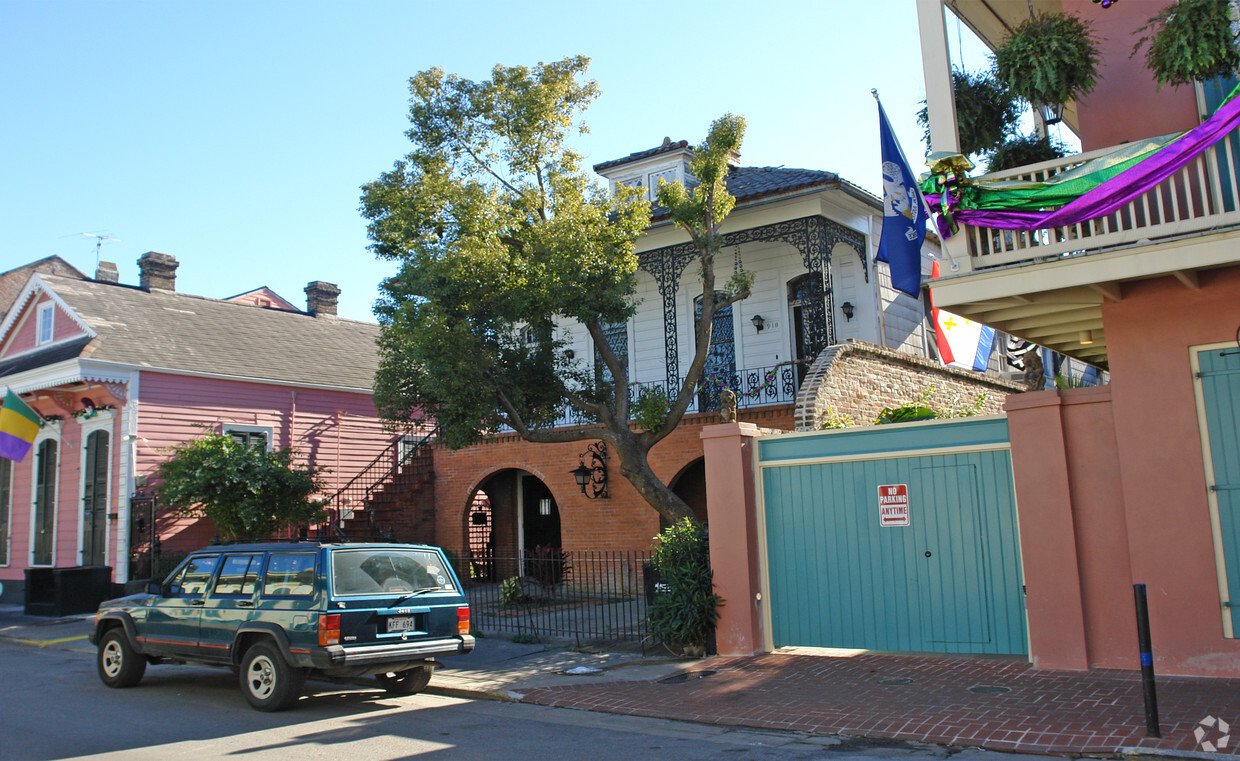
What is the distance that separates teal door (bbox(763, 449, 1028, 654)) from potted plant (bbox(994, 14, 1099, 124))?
3651mm

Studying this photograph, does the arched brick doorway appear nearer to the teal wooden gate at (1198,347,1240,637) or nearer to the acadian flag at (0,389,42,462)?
the acadian flag at (0,389,42,462)

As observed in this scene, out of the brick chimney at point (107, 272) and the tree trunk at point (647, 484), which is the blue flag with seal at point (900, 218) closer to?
the tree trunk at point (647, 484)

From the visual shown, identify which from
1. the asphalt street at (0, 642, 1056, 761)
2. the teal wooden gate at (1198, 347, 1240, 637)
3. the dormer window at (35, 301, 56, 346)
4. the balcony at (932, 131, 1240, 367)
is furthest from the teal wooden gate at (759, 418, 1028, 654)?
the dormer window at (35, 301, 56, 346)

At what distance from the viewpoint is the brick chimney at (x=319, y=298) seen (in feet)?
91.7

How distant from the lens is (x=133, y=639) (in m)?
9.87

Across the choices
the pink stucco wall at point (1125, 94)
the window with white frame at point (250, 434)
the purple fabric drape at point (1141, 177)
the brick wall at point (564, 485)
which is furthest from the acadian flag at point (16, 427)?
the pink stucco wall at point (1125, 94)

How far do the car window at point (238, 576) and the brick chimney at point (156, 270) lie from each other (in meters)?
16.9

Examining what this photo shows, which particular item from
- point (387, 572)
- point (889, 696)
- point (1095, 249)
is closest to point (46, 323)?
point (387, 572)

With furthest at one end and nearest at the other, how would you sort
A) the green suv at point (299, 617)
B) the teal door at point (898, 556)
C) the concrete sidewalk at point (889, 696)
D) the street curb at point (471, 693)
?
the street curb at point (471, 693), the teal door at point (898, 556), the green suv at point (299, 617), the concrete sidewalk at point (889, 696)

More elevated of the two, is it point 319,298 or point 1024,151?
point 319,298

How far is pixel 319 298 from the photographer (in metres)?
28.0

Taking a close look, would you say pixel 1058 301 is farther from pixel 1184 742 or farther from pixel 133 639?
pixel 133 639

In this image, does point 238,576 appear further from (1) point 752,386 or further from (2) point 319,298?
(2) point 319,298

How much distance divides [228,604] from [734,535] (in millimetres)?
5412
